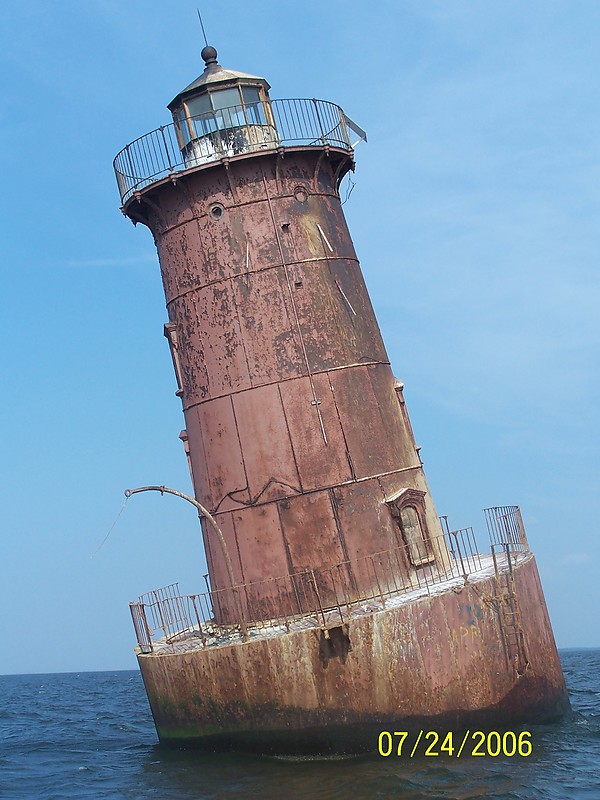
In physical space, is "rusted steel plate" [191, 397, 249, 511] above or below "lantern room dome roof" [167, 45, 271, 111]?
below

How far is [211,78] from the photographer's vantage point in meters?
18.9

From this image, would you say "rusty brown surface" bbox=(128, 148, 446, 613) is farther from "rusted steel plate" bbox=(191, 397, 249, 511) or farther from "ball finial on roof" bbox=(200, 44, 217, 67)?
"ball finial on roof" bbox=(200, 44, 217, 67)

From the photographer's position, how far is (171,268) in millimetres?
19312

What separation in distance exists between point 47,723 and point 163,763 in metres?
11.7

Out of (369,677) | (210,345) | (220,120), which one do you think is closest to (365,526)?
(369,677)

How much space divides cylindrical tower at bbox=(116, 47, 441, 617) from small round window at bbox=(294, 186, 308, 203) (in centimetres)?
5

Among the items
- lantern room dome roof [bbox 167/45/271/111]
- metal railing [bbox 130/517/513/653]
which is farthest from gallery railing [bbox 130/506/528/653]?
lantern room dome roof [bbox 167/45/271/111]

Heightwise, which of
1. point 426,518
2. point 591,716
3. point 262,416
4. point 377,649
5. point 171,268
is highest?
point 171,268

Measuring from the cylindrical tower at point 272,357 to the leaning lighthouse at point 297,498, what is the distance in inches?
1.5

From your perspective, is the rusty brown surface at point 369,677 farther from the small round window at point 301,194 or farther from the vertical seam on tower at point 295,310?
the small round window at point 301,194

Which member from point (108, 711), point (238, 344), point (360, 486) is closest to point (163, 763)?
point (360, 486)

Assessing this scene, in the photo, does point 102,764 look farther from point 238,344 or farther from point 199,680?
point 238,344

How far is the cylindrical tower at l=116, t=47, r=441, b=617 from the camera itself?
17.6 meters

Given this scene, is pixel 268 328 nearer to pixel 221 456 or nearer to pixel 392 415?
pixel 221 456
